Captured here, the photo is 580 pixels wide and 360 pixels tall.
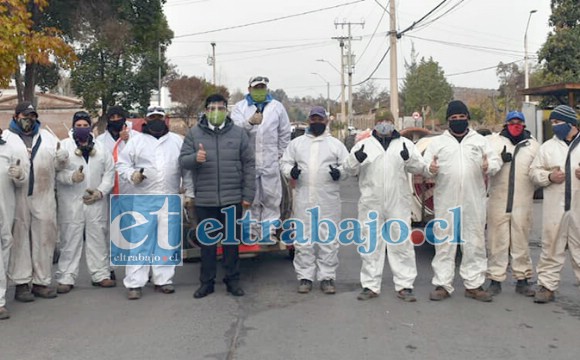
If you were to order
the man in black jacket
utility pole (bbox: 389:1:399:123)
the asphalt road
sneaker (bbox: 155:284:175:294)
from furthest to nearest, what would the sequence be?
1. utility pole (bbox: 389:1:399:123)
2. sneaker (bbox: 155:284:175:294)
3. the man in black jacket
4. the asphalt road

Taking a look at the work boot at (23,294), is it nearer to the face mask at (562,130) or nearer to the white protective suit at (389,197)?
the white protective suit at (389,197)

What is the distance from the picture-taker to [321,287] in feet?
24.1

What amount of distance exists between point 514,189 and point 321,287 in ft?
7.56

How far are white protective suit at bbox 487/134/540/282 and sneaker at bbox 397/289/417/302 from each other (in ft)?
3.00

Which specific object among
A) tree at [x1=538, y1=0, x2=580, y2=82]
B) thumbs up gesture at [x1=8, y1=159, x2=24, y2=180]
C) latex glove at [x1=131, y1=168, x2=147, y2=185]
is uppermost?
tree at [x1=538, y1=0, x2=580, y2=82]

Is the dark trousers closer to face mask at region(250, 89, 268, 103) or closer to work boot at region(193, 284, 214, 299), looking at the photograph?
work boot at region(193, 284, 214, 299)

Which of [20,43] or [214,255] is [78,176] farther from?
[20,43]

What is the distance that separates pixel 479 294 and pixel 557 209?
116 cm

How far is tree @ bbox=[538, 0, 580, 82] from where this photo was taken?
872 inches

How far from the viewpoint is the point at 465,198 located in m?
6.90

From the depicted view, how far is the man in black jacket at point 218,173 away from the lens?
23.2 feet

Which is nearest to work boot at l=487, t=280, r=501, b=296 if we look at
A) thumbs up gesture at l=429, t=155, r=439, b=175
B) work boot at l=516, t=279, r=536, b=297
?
work boot at l=516, t=279, r=536, b=297

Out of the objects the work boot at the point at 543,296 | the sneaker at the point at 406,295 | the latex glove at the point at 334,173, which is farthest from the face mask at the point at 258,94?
the work boot at the point at 543,296

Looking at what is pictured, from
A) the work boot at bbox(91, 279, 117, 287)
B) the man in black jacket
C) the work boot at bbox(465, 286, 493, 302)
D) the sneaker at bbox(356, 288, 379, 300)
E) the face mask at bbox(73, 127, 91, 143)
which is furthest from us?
the work boot at bbox(91, 279, 117, 287)
